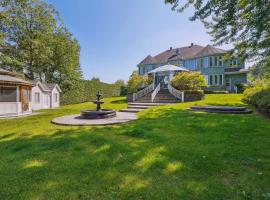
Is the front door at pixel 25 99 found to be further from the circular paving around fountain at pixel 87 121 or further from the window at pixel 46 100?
the circular paving around fountain at pixel 87 121

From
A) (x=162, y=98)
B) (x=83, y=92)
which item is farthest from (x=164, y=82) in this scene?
(x=83, y=92)

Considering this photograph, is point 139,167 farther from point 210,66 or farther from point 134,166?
point 210,66

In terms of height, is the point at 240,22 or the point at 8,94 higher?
the point at 240,22

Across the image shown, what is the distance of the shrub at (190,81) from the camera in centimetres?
1831

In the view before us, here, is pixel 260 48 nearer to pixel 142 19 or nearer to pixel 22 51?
pixel 142 19

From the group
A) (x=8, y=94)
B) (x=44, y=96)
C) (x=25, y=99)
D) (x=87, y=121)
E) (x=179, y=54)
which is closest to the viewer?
(x=87, y=121)

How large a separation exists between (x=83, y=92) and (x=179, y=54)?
19195 millimetres

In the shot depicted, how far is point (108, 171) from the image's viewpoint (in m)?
3.49

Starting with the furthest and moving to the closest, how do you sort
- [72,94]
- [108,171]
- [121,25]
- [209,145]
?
[72,94] < [121,25] < [209,145] < [108,171]

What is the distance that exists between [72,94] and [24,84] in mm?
12607

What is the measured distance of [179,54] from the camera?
33.4m

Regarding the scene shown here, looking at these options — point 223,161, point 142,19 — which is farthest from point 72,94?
point 223,161

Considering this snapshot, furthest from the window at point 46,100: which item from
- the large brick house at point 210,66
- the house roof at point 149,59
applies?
the house roof at point 149,59

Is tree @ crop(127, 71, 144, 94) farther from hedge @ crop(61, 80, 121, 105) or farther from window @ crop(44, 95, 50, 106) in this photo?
window @ crop(44, 95, 50, 106)
